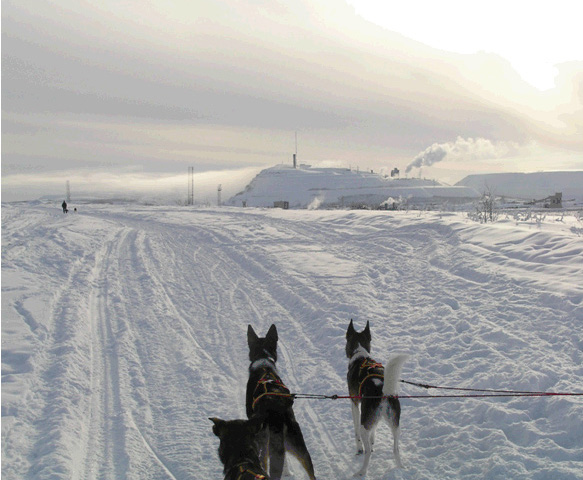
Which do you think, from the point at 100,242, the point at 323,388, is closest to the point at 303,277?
the point at 323,388

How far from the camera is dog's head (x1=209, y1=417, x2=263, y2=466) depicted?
3.55 metres

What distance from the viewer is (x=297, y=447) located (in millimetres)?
3980

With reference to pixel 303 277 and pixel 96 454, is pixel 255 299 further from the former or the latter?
pixel 96 454

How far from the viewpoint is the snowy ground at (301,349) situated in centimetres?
467

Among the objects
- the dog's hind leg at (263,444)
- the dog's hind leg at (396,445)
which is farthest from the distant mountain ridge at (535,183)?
the dog's hind leg at (263,444)

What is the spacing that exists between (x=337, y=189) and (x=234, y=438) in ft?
390

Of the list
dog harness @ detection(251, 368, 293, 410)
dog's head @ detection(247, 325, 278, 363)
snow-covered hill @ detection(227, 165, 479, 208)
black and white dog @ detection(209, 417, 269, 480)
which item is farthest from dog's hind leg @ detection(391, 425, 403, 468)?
snow-covered hill @ detection(227, 165, 479, 208)

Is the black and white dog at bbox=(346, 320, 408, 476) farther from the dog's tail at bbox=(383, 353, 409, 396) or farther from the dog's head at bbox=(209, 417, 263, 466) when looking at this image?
the dog's head at bbox=(209, 417, 263, 466)

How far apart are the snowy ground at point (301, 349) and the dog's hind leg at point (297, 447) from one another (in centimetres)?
70

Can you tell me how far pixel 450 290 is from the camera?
1021 cm

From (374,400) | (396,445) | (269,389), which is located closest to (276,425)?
(269,389)

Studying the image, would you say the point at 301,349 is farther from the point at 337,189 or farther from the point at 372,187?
the point at 372,187

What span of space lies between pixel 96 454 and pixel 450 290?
7.75m

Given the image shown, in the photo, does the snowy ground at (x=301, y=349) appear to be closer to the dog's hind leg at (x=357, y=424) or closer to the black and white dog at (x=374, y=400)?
the dog's hind leg at (x=357, y=424)
